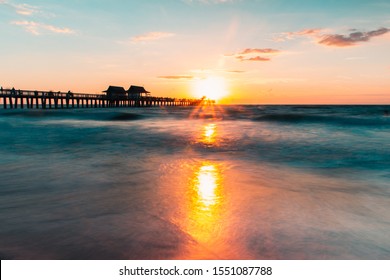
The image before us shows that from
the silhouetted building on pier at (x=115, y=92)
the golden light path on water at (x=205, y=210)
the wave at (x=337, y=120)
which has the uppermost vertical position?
the silhouetted building on pier at (x=115, y=92)

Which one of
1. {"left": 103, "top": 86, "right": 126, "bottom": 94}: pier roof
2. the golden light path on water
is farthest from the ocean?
{"left": 103, "top": 86, "right": 126, "bottom": 94}: pier roof

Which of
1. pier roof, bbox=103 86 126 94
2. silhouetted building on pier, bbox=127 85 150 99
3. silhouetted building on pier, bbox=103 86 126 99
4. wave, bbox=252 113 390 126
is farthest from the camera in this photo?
silhouetted building on pier, bbox=127 85 150 99

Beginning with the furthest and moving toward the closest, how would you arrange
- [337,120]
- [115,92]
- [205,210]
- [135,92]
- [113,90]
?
[135,92] → [115,92] → [113,90] → [337,120] → [205,210]

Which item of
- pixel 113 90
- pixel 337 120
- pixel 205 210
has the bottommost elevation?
pixel 205 210

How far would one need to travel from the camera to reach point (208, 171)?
880 centimetres

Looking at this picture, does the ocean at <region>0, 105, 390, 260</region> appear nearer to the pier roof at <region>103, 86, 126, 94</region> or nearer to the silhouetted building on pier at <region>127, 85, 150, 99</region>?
the pier roof at <region>103, 86, 126, 94</region>

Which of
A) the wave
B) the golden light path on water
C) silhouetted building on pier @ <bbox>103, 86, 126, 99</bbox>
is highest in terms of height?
silhouetted building on pier @ <bbox>103, 86, 126, 99</bbox>

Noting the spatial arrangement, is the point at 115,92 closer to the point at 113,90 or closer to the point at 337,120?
the point at 113,90

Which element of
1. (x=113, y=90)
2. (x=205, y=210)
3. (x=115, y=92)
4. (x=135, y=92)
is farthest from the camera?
(x=135, y=92)

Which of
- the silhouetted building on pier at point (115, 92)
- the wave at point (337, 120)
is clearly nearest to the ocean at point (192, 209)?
the wave at point (337, 120)

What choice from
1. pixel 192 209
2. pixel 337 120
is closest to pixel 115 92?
pixel 337 120

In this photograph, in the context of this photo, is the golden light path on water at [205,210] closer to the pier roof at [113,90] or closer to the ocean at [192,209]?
the ocean at [192,209]

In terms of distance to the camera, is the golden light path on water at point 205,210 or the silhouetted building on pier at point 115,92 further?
the silhouetted building on pier at point 115,92
